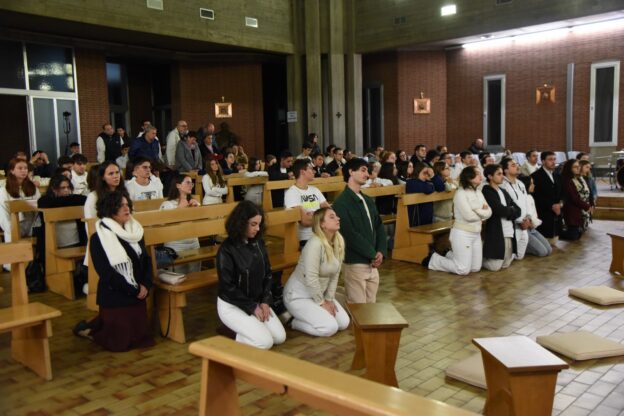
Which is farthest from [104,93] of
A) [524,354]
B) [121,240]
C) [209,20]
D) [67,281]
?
[524,354]

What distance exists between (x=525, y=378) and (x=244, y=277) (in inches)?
87.9

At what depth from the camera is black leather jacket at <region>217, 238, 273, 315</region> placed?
14.5 feet

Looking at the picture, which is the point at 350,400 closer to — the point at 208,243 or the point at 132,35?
the point at 208,243

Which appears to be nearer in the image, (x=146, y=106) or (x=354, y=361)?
(x=354, y=361)

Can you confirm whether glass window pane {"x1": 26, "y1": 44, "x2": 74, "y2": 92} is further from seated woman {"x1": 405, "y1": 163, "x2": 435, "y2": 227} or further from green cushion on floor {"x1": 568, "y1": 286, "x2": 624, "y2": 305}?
green cushion on floor {"x1": 568, "y1": 286, "x2": 624, "y2": 305}

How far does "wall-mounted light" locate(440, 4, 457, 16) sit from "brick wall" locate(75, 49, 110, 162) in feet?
29.5

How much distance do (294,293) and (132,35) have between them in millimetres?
10721

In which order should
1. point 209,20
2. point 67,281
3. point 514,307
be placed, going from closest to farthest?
point 514,307 < point 67,281 < point 209,20

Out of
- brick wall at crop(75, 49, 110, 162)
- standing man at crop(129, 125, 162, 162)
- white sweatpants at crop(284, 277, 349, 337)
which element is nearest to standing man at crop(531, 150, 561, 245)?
white sweatpants at crop(284, 277, 349, 337)

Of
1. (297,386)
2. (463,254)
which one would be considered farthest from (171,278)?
(463,254)

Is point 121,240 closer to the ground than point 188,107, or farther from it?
closer to the ground

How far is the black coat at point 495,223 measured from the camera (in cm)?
716

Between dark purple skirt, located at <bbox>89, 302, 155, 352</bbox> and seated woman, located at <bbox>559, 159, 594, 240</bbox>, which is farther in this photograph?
seated woman, located at <bbox>559, 159, 594, 240</bbox>

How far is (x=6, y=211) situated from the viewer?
6.93m
